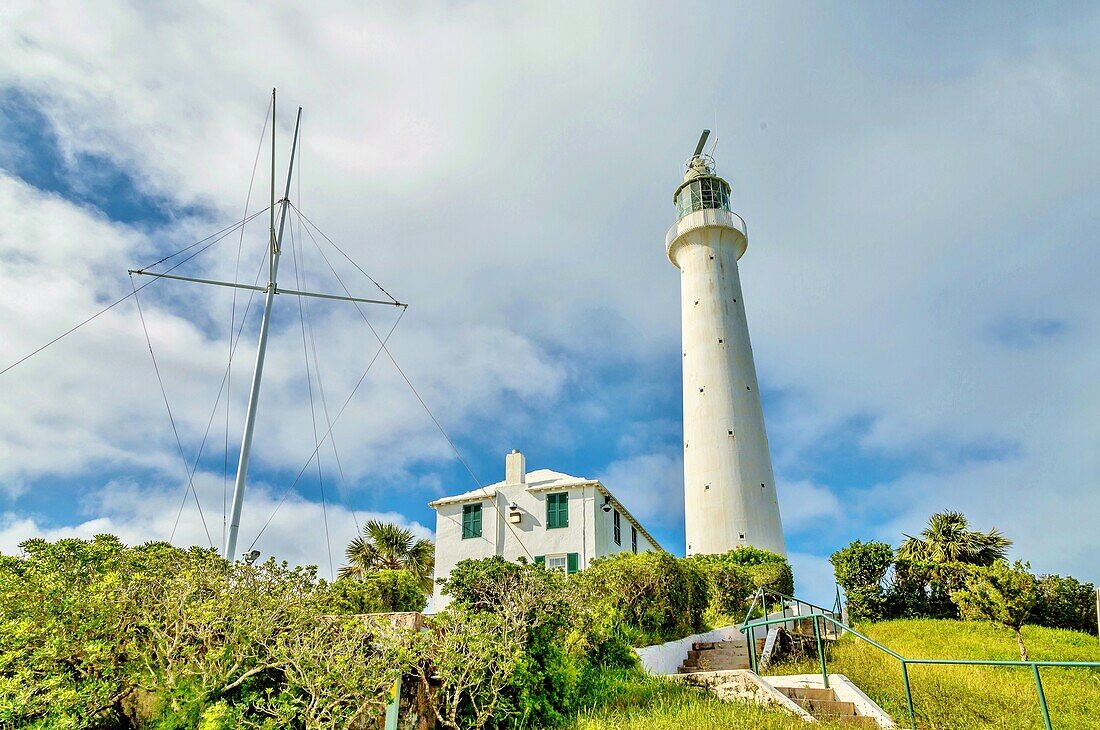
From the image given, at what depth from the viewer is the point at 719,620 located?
1892 cm

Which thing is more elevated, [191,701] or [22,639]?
[22,639]

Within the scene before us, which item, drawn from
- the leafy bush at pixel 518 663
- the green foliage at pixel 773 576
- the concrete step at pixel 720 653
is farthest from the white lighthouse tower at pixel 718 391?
the leafy bush at pixel 518 663

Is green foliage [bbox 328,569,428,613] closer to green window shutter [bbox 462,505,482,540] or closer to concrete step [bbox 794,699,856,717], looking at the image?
green window shutter [bbox 462,505,482,540]

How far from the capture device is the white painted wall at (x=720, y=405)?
96.5ft

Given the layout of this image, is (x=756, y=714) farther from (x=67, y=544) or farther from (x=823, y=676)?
(x=67, y=544)

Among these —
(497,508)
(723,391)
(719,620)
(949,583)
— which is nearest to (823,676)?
(719,620)

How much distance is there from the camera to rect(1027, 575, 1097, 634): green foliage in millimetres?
23578

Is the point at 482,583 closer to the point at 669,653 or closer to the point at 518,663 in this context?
the point at 518,663

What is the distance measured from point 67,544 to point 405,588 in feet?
31.6

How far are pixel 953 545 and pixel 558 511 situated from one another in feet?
47.2

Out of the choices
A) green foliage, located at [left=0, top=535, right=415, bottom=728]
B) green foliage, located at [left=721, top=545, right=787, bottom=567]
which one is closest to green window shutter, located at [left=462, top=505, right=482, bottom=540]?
green foliage, located at [left=721, top=545, right=787, bottom=567]

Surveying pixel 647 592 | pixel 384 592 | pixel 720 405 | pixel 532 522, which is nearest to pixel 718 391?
pixel 720 405

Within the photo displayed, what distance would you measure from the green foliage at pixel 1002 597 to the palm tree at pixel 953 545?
716 cm

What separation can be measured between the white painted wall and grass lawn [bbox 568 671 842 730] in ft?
63.2
